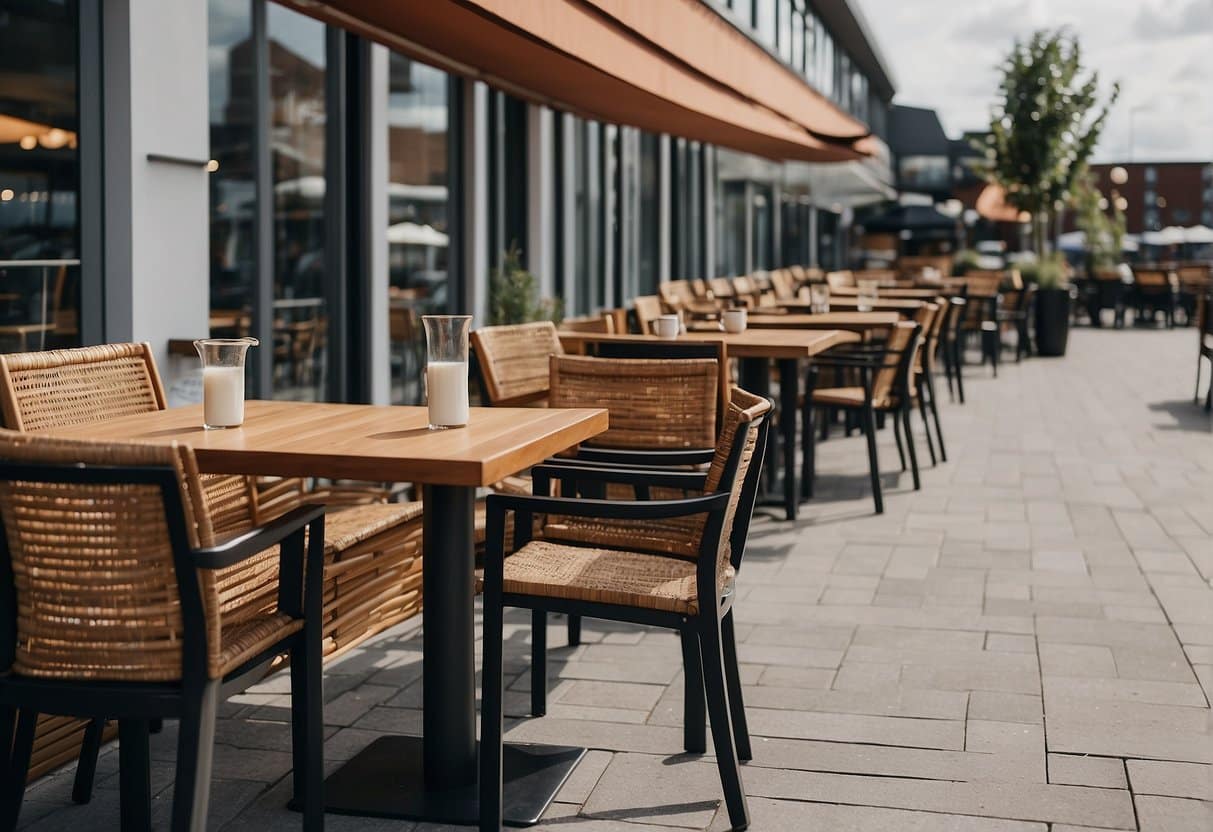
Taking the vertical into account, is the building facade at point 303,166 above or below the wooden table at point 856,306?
above

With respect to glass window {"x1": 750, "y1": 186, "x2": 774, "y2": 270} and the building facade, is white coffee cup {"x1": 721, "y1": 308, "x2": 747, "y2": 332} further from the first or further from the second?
glass window {"x1": 750, "y1": 186, "x2": 774, "y2": 270}

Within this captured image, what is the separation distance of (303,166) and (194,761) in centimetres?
437

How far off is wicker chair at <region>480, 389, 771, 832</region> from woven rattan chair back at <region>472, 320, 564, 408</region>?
1.61m

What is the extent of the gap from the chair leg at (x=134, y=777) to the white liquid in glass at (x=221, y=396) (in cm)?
66

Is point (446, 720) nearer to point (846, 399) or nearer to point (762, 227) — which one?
point (846, 399)

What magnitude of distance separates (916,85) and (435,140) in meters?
33.6

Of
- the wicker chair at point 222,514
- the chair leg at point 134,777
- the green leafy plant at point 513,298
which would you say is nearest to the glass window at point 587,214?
the green leafy plant at point 513,298

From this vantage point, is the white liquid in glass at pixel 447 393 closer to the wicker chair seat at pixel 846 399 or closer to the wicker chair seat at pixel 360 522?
the wicker chair seat at pixel 360 522

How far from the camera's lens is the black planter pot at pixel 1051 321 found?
1667cm

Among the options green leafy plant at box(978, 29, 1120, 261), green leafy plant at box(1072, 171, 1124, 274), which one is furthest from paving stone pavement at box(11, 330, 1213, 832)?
green leafy plant at box(1072, 171, 1124, 274)

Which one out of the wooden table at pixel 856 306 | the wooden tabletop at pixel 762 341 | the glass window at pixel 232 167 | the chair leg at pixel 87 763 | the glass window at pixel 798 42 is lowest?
the chair leg at pixel 87 763

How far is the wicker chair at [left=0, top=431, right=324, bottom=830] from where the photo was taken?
7.07 feet

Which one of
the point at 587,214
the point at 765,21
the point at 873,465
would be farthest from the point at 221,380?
the point at 765,21

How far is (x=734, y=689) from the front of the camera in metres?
3.12
